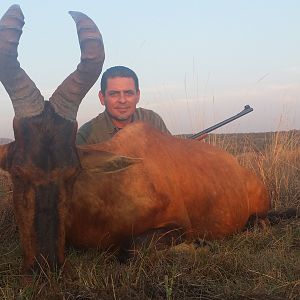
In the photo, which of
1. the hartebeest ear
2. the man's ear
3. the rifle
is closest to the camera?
the hartebeest ear

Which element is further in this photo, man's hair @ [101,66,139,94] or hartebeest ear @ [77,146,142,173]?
man's hair @ [101,66,139,94]

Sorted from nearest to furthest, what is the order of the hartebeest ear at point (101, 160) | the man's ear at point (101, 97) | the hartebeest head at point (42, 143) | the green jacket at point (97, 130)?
the hartebeest head at point (42, 143)
the hartebeest ear at point (101, 160)
the green jacket at point (97, 130)
the man's ear at point (101, 97)

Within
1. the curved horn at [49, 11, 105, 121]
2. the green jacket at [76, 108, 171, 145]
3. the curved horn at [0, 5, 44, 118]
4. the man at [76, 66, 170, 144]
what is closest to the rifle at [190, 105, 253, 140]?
the green jacket at [76, 108, 171, 145]

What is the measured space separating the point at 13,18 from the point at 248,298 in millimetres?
2785

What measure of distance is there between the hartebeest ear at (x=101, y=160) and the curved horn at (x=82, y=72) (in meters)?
0.32

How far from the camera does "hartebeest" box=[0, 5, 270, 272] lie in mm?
3900

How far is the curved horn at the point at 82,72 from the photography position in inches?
174

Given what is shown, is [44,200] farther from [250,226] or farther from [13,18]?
[250,226]

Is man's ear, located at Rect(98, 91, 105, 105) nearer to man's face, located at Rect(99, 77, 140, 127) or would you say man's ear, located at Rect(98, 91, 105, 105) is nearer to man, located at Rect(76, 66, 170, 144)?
man, located at Rect(76, 66, 170, 144)

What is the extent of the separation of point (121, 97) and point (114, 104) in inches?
5.8

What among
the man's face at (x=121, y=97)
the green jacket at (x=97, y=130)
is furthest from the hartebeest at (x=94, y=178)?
the green jacket at (x=97, y=130)

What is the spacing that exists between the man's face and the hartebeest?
→ 4.01 ft

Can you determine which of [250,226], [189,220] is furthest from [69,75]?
[250,226]

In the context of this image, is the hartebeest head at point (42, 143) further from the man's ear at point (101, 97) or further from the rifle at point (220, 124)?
the rifle at point (220, 124)
